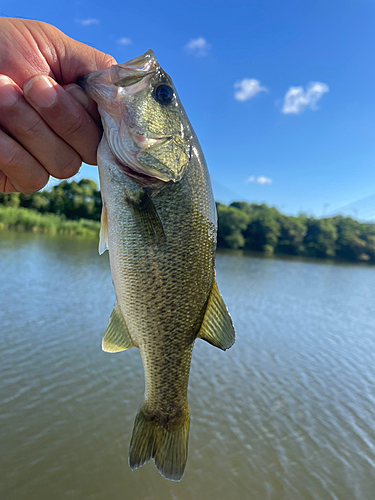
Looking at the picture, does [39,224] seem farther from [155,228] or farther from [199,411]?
[155,228]

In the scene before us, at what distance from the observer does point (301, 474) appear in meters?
6.37

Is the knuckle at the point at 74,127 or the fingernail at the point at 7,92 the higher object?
the fingernail at the point at 7,92

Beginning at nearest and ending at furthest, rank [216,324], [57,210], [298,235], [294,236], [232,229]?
[216,324]
[57,210]
[232,229]
[294,236]
[298,235]

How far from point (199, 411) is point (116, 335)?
6.48m

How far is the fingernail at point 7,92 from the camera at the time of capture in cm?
175

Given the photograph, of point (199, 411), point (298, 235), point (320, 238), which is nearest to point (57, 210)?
point (199, 411)

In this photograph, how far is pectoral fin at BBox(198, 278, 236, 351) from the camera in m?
2.13

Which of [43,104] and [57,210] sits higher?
[43,104]

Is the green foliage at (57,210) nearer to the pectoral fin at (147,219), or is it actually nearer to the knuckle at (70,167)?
the knuckle at (70,167)

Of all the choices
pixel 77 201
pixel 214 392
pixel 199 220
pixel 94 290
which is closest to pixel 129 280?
pixel 199 220

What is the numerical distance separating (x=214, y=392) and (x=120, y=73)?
8.14 m

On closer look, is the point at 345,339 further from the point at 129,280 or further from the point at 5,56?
the point at 5,56

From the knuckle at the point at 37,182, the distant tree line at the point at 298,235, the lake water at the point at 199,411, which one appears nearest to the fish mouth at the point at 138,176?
the knuckle at the point at 37,182

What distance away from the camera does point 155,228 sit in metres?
1.95
